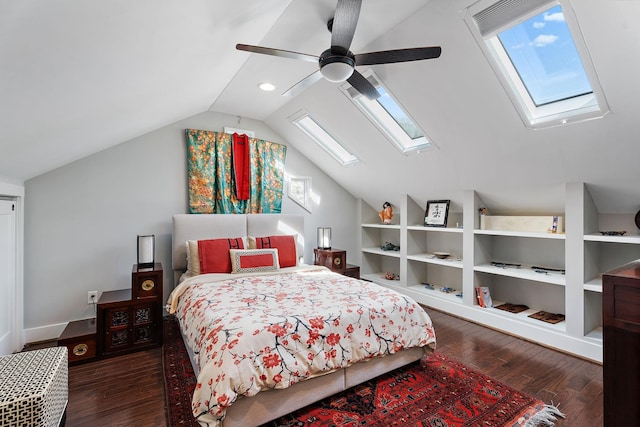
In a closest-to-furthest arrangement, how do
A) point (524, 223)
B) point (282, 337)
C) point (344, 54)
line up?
1. point (282, 337)
2. point (344, 54)
3. point (524, 223)

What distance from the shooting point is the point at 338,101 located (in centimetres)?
341

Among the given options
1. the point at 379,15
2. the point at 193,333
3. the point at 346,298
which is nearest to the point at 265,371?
the point at 193,333

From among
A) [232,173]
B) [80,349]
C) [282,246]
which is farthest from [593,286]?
[80,349]

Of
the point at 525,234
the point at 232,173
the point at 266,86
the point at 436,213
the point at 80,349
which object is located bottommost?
the point at 80,349

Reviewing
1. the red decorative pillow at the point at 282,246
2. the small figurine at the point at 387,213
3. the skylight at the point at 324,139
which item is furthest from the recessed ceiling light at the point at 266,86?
the small figurine at the point at 387,213

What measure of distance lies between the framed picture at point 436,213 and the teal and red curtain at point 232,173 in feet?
7.18

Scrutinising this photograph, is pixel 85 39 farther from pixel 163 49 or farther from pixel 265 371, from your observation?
pixel 265 371

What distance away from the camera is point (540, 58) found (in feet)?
7.36

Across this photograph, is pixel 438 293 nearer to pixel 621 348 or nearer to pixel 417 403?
pixel 417 403

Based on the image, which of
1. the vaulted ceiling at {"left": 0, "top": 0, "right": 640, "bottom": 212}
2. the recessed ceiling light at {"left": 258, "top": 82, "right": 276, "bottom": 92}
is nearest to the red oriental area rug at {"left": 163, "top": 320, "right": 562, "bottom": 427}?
the vaulted ceiling at {"left": 0, "top": 0, "right": 640, "bottom": 212}

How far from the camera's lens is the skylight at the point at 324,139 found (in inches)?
166

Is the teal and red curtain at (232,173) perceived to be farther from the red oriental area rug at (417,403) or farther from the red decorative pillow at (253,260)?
the red oriental area rug at (417,403)

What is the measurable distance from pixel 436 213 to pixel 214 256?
303 cm

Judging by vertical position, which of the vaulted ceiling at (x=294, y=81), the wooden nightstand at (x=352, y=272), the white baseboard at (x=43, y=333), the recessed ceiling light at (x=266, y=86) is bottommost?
the white baseboard at (x=43, y=333)
